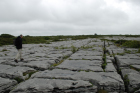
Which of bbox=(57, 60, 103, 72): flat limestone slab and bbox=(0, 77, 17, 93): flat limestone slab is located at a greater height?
bbox=(57, 60, 103, 72): flat limestone slab

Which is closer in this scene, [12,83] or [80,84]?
[80,84]

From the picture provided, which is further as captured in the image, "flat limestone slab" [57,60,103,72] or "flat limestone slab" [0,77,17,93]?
"flat limestone slab" [57,60,103,72]

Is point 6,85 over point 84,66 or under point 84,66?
Answer: under

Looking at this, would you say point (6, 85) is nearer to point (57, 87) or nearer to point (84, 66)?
point (57, 87)

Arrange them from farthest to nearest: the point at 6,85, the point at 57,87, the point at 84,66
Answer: the point at 84,66 → the point at 6,85 → the point at 57,87

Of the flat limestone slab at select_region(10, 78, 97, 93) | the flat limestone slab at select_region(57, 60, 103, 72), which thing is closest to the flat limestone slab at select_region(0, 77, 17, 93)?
the flat limestone slab at select_region(10, 78, 97, 93)

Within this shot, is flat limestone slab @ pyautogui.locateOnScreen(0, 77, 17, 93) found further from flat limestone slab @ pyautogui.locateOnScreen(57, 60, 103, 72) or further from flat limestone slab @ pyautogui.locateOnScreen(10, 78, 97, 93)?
flat limestone slab @ pyautogui.locateOnScreen(57, 60, 103, 72)

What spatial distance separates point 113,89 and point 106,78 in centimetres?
35

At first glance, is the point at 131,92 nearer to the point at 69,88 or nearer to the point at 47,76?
the point at 69,88

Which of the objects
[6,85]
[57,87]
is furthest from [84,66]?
[6,85]

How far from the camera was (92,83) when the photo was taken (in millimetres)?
2506

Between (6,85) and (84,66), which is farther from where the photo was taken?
(84,66)

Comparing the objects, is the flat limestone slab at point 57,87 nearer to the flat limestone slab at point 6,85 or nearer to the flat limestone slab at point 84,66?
the flat limestone slab at point 6,85

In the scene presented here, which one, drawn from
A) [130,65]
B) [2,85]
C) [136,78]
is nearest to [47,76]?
[2,85]
